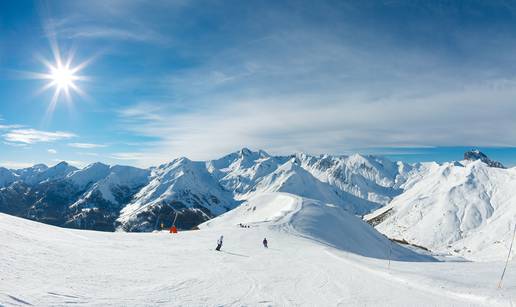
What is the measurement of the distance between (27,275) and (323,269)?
16102mm

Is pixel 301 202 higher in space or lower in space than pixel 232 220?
higher

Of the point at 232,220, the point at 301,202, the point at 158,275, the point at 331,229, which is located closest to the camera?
the point at 158,275

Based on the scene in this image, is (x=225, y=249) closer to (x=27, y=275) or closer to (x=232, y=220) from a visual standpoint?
(x=27, y=275)

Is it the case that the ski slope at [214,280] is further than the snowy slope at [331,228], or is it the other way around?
the snowy slope at [331,228]

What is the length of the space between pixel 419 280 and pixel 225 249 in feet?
60.3

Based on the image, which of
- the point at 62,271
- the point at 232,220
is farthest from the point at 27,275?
the point at 232,220

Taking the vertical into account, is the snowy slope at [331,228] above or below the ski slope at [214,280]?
below

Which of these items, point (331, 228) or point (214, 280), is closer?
point (214, 280)

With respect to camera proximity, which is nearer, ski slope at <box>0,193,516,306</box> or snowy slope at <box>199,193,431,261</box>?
ski slope at <box>0,193,516,306</box>

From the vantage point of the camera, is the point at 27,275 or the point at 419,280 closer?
the point at 27,275

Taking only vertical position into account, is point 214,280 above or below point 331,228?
above

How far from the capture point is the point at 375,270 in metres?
22.0

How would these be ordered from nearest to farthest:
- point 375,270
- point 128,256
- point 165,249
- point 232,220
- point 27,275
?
point 27,275 < point 375,270 < point 128,256 < point 165,249 < point 232,220

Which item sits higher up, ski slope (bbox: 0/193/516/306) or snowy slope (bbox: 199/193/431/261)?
ski slope (bbox: 0/193/516/306)
